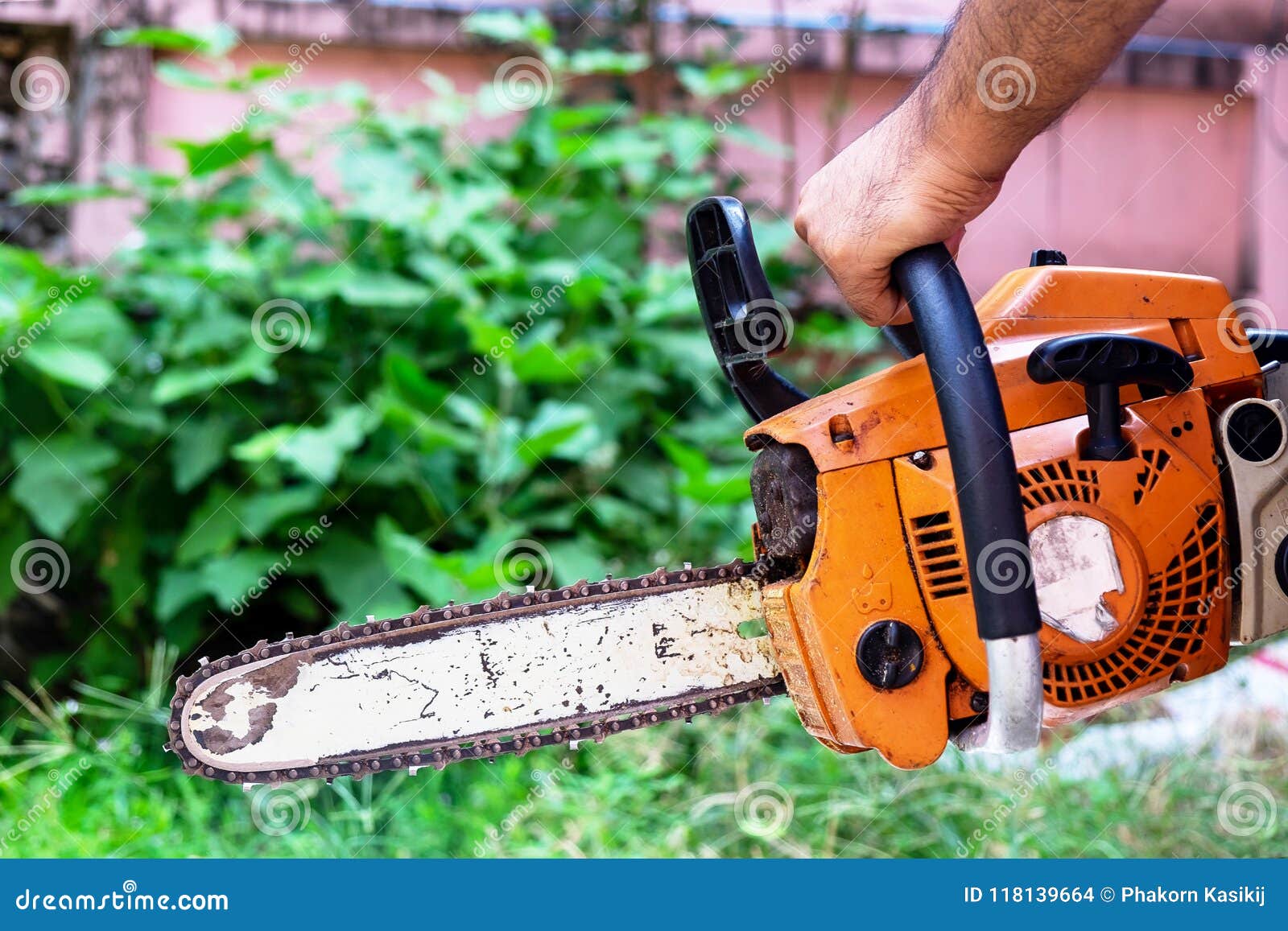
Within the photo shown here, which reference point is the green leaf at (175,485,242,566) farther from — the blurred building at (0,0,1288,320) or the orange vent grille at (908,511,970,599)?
the orange vent grille at (908,511,970,599)

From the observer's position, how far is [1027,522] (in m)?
1.42

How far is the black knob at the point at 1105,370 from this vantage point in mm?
1365

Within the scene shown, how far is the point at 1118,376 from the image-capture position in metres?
A: 1.39

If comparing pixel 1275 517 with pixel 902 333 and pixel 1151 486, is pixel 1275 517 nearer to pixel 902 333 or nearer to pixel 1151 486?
pixel 1151 486

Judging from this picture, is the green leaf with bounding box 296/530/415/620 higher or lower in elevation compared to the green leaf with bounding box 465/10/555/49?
lower

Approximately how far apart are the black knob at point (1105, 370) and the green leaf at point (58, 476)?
9.55ft

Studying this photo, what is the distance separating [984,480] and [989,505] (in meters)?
0.03

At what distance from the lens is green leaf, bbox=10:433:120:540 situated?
10.9 ft

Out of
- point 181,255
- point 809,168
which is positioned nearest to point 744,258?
point 181,255

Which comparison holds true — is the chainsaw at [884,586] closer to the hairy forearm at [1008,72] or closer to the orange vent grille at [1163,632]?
the orange vent grille at [1163,632]

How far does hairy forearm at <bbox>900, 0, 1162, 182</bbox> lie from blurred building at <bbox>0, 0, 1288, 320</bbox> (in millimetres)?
3730

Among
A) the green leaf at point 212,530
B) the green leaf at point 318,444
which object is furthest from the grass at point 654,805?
the green leaf at point 318,444


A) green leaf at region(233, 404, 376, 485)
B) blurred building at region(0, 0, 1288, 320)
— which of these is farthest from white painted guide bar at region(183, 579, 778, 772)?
blurred building at region(0, 0, 1288, 320)

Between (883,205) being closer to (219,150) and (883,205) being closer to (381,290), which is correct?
(381,290)
